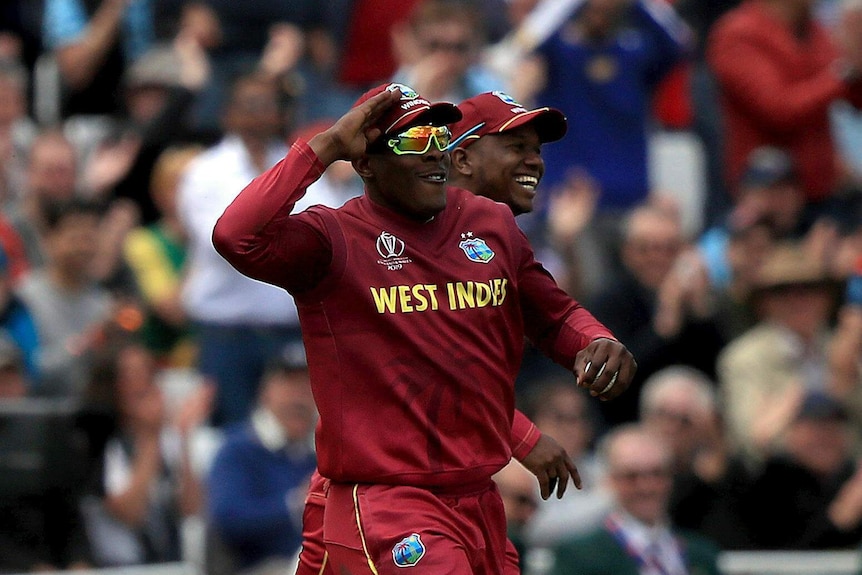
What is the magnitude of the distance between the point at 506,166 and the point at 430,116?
56 centimetres

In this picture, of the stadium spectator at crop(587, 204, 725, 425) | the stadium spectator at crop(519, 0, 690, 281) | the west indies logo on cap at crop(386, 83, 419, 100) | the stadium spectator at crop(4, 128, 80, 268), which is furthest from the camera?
the stadium spectator at crop(519, 0, 690, 281)

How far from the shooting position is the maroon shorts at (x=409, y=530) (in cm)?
496

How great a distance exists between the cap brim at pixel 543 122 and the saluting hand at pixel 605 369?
2.55ft

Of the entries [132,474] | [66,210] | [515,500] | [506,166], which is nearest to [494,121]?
[506,166]

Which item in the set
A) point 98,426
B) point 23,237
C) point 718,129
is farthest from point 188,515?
point 718,129

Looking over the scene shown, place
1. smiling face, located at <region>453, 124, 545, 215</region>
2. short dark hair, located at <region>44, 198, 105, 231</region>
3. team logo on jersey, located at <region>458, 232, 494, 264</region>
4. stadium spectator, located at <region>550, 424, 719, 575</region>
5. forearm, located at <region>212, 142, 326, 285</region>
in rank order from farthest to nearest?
short dark hair, located at <region>44, 198, 105, 231</region>
stadium spectator, located at <region>550, 424, 719, 575</region>
smiling face, located at <region>453, 124, 545, 215</region>
team logo on jersey, located at <region>458, 232, 494, 264</region>
forearm, located at <region>212, 142, 326, 285</region>

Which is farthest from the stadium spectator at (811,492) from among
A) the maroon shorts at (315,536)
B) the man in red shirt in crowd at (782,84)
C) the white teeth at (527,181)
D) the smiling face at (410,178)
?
the smiling face at (410,178)

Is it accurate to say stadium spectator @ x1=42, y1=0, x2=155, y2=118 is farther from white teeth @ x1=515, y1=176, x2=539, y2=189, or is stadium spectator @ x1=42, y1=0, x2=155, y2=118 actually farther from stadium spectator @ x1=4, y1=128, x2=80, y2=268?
white teeth @ x1=515, y1=176, x2=539, y2=189

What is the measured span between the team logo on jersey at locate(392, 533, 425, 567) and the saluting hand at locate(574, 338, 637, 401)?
62 cm

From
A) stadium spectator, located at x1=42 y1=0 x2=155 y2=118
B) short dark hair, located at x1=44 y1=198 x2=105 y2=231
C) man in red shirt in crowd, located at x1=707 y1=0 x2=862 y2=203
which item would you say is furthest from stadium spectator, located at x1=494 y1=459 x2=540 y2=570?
stadium spectator, located at x1=42 y1=0 x2=155 y2=118

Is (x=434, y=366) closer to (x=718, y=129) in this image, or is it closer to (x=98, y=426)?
(x=98, y=426)

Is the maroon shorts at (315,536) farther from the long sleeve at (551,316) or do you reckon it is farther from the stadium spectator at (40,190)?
the stadium spectator at (40,190)

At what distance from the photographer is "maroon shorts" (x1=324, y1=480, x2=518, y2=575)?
4.96 m

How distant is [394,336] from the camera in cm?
512
